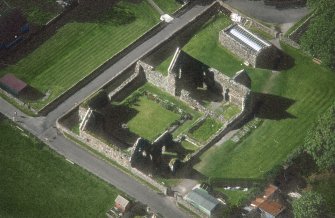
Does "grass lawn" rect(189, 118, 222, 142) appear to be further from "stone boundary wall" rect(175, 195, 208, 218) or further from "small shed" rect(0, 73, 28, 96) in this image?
"small shed" rect(0, 73, 28, 96)

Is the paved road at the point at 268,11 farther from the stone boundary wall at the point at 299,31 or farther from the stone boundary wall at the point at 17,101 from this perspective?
the stone boundary wall at the point at 17,101

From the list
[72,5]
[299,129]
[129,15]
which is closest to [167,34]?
[129,15]

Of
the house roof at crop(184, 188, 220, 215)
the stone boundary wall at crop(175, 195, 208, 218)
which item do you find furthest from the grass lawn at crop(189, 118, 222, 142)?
the stone boundary wall at crop(175, 195, 208, 218)

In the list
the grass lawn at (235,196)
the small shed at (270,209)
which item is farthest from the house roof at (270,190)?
the grass lawn at (235,196)

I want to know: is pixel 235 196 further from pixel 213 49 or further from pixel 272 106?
pixel 213 49

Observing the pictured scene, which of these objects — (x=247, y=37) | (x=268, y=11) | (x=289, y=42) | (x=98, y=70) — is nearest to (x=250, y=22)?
(x=268, y=11)

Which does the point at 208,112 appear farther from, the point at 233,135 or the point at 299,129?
the point at 299,129
